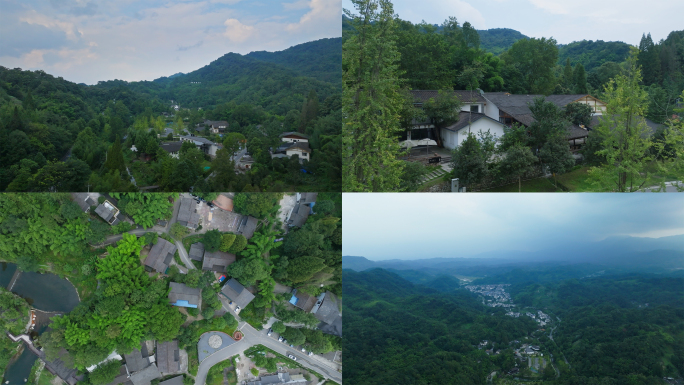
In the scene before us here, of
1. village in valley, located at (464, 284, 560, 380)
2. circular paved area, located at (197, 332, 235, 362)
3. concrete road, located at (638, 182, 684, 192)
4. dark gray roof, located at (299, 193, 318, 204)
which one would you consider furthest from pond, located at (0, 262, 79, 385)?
concrete road, located at (638, 182, 684, 192)

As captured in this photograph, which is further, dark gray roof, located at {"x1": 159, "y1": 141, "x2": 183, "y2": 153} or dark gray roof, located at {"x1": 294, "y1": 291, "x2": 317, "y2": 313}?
dark gray roof, located at {"x1": 294, "y1": 291, "x2": 317, "y2": 313}

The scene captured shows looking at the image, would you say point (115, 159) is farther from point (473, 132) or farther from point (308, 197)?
point (473, 132)

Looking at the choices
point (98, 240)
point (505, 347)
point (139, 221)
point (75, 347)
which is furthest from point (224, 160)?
point (505, 347)

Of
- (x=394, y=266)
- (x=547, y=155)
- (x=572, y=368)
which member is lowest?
(x=572, y=368)

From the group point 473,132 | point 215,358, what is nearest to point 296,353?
point 215,358

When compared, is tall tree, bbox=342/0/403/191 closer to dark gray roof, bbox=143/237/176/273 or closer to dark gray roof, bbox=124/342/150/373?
dark gray roof, bbox=143/237/176/273

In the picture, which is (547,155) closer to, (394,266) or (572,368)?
(394,266)
